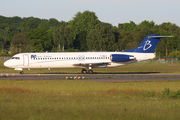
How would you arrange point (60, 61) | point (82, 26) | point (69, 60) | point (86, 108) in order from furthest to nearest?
point (82, 26)
point (69, 60)
point (60, 61)
point (86, 108)

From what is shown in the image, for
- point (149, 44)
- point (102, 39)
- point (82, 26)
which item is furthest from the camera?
point (82, 26)

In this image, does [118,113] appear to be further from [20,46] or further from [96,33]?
[20,46]

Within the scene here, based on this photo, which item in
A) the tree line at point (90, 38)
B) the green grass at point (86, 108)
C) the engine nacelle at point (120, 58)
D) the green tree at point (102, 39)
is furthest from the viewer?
the tree line at point (90, 38)

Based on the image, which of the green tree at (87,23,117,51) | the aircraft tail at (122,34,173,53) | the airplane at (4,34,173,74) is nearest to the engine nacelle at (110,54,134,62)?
the airplane at (4,34,173,74)

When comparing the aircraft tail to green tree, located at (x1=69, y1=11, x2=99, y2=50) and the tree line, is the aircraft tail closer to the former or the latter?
the tree line

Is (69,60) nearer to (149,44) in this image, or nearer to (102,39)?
(149,44)

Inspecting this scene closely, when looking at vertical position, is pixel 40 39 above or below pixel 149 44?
above

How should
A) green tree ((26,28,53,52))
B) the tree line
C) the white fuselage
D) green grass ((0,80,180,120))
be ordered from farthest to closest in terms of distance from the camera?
1. green tree ((26,28,53,52))
2. the tree line
3. the white fuselage
4. green grass ((0,80,180,120))

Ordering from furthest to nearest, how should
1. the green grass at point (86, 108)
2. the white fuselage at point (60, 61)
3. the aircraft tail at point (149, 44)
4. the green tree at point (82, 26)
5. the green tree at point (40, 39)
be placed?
the green tree at point (82, 26)
the green tree at point (40, 39)
the aircraft tail at point (149, 44)
the white fuselage at point (60, 61)
the green grass at point (86, 108)

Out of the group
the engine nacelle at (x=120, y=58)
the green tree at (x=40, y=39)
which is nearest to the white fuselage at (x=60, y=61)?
the engine nacelle at (x=120, y=58)

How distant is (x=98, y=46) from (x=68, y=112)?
107 metres

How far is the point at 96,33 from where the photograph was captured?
121m

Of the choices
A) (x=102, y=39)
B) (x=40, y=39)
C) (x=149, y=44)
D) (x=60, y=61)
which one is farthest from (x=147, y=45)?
(x=40, y=39)

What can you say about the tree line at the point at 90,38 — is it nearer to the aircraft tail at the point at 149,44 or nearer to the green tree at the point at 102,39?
the green tree at the point at 102,39
